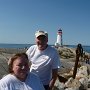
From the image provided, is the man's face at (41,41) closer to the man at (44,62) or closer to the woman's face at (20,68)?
the man at (44,62)

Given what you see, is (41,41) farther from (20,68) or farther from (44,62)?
(20,68)

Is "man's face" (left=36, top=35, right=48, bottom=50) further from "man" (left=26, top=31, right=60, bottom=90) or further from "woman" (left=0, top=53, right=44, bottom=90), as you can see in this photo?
"woman" (left=0, top=53, right=44, bottom=90)

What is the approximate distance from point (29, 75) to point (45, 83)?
62.7 inches

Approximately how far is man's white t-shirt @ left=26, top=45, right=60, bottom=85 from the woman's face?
1.65 meters

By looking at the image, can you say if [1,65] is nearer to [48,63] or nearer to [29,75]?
[48,63]

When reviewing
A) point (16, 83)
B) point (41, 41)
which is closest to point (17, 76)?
point (16, 83)

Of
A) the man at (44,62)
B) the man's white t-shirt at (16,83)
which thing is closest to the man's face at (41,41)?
the man at (44,62)

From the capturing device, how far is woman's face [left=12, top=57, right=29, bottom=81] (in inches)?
166

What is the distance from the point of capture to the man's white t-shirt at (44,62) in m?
5.91

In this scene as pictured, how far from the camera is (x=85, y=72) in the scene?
1546cm

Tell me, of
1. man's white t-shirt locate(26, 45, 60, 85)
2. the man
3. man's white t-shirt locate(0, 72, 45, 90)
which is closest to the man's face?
the man

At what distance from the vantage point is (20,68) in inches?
166

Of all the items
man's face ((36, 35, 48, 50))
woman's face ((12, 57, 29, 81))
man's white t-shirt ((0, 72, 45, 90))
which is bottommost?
man's white t-shirt ((0, 72, 45, 90))

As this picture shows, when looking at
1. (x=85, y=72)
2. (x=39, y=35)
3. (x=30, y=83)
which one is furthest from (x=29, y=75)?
(x=85, y=72)
